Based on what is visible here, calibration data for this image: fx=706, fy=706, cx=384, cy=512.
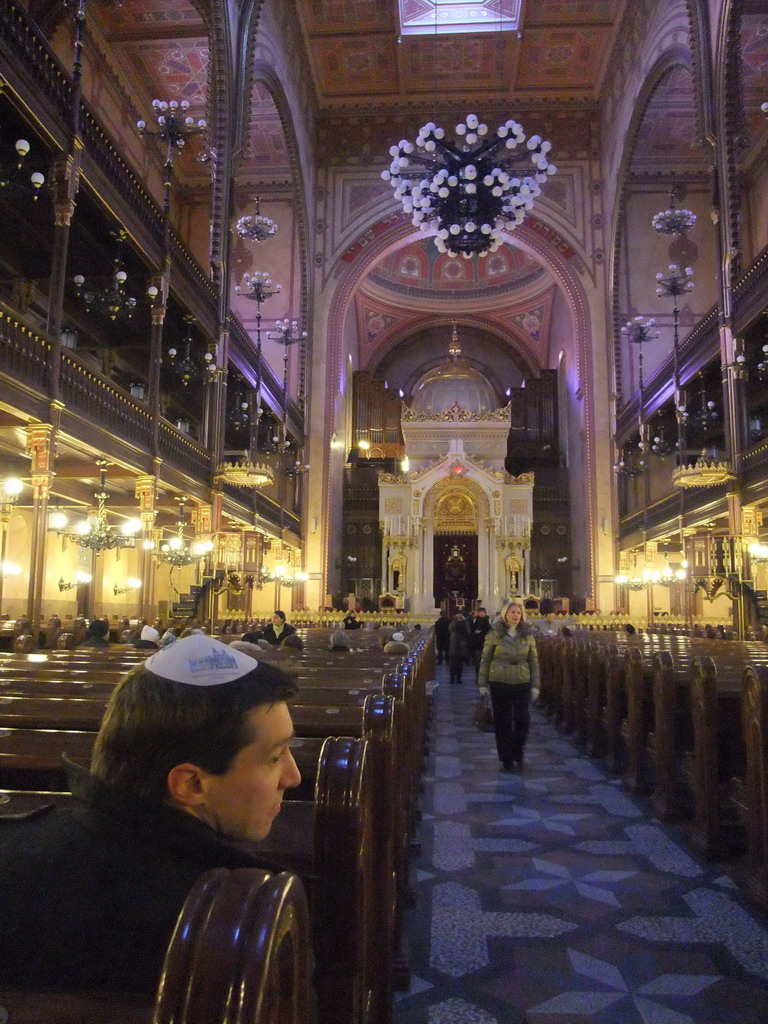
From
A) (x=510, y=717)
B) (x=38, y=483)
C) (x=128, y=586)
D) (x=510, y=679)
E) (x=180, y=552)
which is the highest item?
(x=38, y=483)

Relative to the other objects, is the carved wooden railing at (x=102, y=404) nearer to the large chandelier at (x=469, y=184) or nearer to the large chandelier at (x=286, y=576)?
the large chandelier at (x=469, y=184)

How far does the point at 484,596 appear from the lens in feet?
88.9

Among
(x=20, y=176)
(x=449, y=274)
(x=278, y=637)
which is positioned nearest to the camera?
(x=278, y=637)

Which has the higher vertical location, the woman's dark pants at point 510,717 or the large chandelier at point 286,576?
the large chandelier at point 286,576

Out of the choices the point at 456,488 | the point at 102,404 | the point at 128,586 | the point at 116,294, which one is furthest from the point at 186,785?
the point at 456,488

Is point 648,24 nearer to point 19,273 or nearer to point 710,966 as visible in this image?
point 19,273

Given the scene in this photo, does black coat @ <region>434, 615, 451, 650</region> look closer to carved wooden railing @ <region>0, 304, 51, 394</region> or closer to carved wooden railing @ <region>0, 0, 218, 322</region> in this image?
carved wooden railing @ <region>0, 0, 218, 322</region>

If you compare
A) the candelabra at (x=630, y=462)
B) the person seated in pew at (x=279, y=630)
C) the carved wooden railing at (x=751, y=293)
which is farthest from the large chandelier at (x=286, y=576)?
the carved wooden railing at (x=751, y=293)

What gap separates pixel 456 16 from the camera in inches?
855

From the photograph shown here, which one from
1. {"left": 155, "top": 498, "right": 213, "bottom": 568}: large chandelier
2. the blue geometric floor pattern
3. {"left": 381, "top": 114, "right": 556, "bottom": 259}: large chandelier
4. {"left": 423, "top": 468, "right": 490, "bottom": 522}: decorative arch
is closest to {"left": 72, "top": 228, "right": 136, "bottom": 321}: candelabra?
{"left": 155, "top": 498, "right": 213, "bottom": 568}: large chandelier

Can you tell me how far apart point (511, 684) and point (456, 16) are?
74.2 feet

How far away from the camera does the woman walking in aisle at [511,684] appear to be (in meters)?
6.70

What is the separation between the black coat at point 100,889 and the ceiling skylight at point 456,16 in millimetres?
25422

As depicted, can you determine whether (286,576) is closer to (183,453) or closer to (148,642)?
(183,453)
